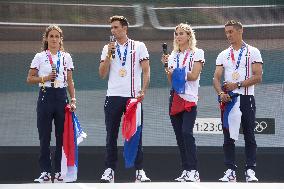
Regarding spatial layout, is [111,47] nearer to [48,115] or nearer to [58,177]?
[48,115]

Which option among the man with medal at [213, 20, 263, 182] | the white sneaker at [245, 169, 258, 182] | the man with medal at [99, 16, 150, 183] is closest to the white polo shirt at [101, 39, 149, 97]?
the man with medal at [99, 16, 150, 183]

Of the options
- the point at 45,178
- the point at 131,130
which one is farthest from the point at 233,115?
the point at 45,178

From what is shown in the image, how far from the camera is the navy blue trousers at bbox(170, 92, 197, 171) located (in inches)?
393

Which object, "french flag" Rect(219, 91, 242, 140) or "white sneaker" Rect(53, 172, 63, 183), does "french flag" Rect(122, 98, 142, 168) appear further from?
"french flag" Rect(219, 91, 242, 140)

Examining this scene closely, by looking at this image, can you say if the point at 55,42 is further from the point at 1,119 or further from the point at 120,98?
the point at 1,119

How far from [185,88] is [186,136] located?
0.48 meters

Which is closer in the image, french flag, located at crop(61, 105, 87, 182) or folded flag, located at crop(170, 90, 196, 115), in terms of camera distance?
folded flag, located at crop(170, 90, 196, 115)

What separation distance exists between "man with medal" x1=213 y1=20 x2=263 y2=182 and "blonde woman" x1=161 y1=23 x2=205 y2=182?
314mm

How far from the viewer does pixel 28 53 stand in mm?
11391

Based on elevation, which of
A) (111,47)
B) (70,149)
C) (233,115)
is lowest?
(70,149)

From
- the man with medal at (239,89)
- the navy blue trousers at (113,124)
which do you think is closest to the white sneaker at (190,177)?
the man with medal at (239,89)

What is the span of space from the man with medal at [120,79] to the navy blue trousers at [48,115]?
1.55ft

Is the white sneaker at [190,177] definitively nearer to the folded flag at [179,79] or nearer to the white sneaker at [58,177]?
the folded flag at [179,79]

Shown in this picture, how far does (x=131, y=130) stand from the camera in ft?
32.9
